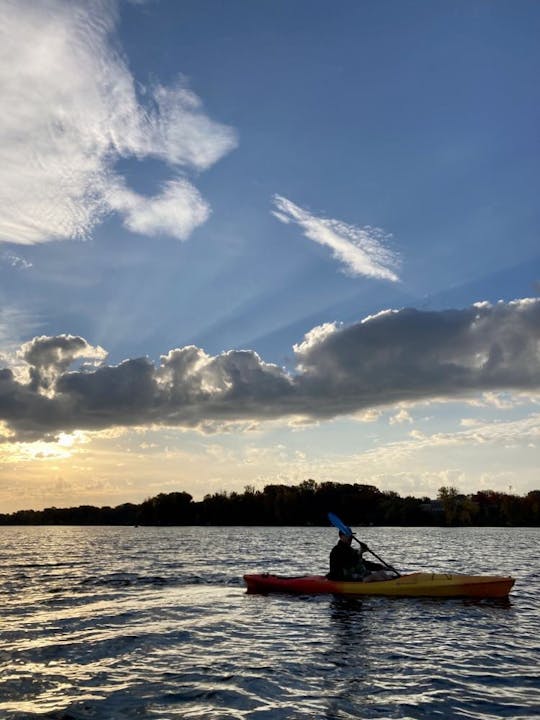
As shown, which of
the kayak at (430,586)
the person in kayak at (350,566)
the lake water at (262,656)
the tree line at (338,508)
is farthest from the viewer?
the tree line at (338,508)

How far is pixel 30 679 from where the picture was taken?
40.1 feet

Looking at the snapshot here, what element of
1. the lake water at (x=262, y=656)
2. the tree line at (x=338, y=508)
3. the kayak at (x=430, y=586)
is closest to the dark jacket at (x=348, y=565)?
the kayak at (x=430, y=586)

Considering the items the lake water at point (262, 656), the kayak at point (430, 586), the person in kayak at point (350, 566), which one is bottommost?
the lake water at point (262, 656)

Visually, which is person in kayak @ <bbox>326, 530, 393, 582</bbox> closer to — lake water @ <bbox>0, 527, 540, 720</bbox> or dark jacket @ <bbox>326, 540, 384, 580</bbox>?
dark jacket @ <bbox>326, 540, 384, 580</bbox>

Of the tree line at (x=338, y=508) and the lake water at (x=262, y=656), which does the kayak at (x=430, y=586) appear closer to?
the lake water at (x=262, y=656)

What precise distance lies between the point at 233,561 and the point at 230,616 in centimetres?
2314

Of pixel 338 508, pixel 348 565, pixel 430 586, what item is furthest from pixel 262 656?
pixel 338 508

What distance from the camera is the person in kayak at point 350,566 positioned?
23.2 m

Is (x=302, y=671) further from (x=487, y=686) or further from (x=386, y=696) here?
(x=487, y=686)

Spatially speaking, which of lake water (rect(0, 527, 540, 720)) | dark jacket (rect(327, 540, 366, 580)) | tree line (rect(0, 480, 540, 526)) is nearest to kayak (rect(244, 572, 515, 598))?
dark jacket (rect(327, 540, 366, 580))

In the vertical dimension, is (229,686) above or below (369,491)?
below

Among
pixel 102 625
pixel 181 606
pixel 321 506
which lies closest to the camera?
pixel 102 625

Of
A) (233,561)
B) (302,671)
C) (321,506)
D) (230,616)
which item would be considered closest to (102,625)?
(230,616)

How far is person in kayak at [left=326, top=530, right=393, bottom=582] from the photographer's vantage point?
2319cm
